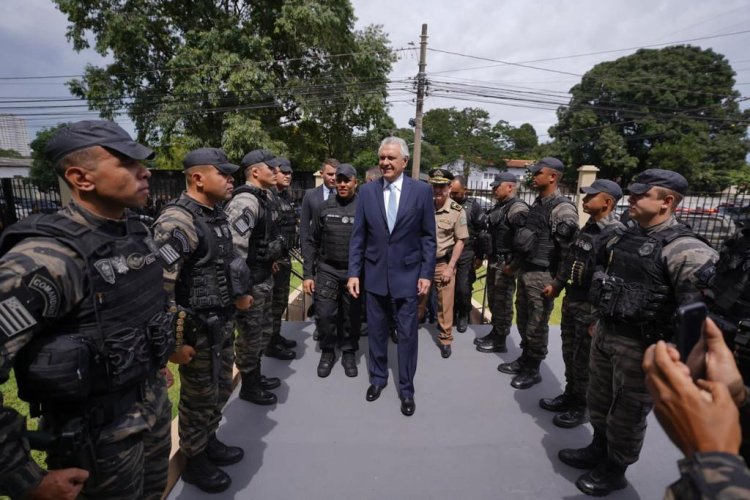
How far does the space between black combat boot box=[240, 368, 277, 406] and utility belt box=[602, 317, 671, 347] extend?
2.65 m

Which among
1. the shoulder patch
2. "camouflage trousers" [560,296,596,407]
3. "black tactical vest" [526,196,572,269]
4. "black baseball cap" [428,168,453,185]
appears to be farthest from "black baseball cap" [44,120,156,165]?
"black tactical vest" [526,196,572,269]

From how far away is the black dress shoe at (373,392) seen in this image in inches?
135

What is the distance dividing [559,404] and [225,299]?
2.82 m

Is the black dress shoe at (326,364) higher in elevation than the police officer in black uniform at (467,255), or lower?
lower

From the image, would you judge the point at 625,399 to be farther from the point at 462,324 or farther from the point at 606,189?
the point at 462,324

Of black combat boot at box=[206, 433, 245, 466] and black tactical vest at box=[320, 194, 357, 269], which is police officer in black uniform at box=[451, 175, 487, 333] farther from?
black combat boot at box=[206, 433, 245, 466]

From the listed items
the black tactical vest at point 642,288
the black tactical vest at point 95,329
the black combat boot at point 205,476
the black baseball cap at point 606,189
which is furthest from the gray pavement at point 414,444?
the black baseball cap at point 606,189

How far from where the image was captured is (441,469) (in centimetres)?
263

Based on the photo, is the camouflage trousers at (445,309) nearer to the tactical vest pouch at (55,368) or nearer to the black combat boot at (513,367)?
the black combat boot at (513,367)

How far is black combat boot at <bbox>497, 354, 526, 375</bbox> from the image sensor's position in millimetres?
3971

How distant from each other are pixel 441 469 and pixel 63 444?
2.14 m

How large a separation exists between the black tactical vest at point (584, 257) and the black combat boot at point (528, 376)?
0.90 m

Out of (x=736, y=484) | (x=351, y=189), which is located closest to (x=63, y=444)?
(x=736, y=484)

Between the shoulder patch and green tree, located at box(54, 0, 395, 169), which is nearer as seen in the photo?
the shoulder patch
